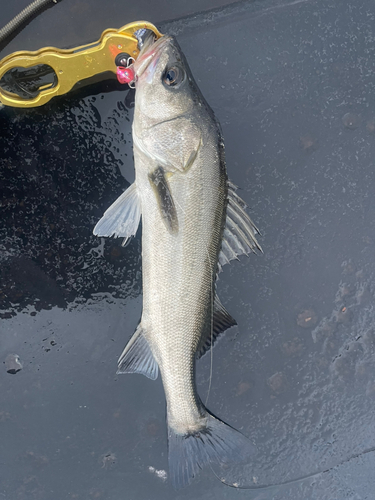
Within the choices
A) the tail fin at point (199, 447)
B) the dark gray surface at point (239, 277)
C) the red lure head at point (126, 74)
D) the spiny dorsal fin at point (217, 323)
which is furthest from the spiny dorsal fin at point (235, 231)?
the tail fin at point (199, 447)

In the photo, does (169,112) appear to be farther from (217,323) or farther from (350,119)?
(350,119)

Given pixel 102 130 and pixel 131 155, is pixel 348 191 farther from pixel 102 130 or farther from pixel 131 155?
pixel 102 130

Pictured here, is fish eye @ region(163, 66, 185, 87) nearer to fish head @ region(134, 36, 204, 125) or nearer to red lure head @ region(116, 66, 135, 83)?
fish head @ region(134, 36, 204, 125)

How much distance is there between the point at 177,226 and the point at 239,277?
661 mm

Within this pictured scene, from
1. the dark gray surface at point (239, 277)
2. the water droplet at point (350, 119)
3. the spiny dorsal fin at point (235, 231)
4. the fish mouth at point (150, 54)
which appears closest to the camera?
the fish mouth at point (150, 54)

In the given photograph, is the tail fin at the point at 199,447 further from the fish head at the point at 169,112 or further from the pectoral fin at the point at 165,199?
the fish head at the point at 169,112

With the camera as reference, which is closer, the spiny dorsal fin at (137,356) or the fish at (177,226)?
the fish at (177,226)

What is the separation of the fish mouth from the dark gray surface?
Result: 407 mm

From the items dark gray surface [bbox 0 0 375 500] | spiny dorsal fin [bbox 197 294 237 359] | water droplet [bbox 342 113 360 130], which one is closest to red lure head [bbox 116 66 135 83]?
dark gray surface [bbox 0 0 375 500]

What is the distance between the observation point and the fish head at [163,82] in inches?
62.7

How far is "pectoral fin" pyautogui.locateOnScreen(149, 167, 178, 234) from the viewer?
1.64 m

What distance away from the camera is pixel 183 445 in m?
1.82

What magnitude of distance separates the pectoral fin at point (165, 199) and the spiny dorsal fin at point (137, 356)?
1.73 ft

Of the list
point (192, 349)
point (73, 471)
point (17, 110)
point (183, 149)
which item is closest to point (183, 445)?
point (192, 349)
